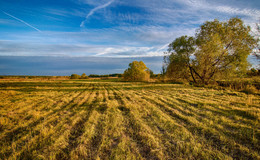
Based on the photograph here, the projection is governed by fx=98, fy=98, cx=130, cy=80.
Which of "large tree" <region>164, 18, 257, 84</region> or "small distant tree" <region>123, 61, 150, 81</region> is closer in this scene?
"large tree" <region>164, 18, 257, 84</region>

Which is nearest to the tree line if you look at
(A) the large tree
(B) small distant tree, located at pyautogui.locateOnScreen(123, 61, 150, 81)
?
(A) the large tree

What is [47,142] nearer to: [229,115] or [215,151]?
[215,151]

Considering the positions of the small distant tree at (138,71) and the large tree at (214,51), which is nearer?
the large tree at (214,51)

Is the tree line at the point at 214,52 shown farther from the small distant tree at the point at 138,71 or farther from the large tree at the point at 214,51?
the small distant tree at the point at 138,71

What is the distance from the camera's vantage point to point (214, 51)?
17062 millimetres

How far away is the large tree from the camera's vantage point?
16453 mm

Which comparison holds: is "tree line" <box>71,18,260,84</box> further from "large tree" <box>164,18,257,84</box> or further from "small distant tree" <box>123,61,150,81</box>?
"small distant tree" <box>123,61,150,81</box>

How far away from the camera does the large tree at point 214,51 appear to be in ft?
54.0

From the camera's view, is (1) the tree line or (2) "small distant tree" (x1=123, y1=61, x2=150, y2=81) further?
(2) "small distant tree" (x1=123, y1=61, x2=150, y2=81)

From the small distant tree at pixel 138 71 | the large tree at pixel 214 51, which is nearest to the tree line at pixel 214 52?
the large tree at pixel 214 51

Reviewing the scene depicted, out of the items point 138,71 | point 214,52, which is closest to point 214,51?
point 214,52

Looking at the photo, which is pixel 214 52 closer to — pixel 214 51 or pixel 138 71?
pixel 214 51

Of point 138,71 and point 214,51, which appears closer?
point 214,51

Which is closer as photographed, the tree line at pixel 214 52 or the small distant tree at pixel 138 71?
the tree line at pixel 214 52
